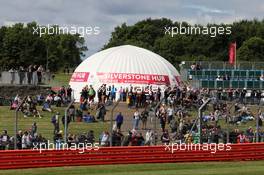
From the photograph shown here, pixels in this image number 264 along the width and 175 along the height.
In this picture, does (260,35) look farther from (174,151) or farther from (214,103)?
(174,151)

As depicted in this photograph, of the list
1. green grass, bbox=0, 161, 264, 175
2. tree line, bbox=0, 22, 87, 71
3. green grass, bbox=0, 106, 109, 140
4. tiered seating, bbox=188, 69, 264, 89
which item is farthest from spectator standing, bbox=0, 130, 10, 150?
tree line, bbox=0, 22, 87, 71

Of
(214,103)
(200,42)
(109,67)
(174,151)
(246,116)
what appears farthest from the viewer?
(200,42)

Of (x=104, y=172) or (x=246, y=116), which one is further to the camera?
(x=246, y=116)

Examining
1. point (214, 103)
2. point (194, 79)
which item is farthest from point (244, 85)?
point (214, 103)

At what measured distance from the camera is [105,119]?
3089 cm

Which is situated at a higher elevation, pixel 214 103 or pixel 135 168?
pixel 214 103

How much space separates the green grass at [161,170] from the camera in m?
19.7

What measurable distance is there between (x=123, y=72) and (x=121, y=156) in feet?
83.3

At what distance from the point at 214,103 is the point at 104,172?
1366cm

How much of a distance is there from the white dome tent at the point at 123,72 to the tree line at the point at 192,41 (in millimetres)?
39001

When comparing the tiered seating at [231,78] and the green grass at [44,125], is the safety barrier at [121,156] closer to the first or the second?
the green grass at [44,125]

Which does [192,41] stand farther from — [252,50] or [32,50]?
[32,50]

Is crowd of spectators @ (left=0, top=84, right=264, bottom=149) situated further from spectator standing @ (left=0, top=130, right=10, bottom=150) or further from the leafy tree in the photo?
the leafy tree

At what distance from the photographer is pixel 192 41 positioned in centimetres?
10000
